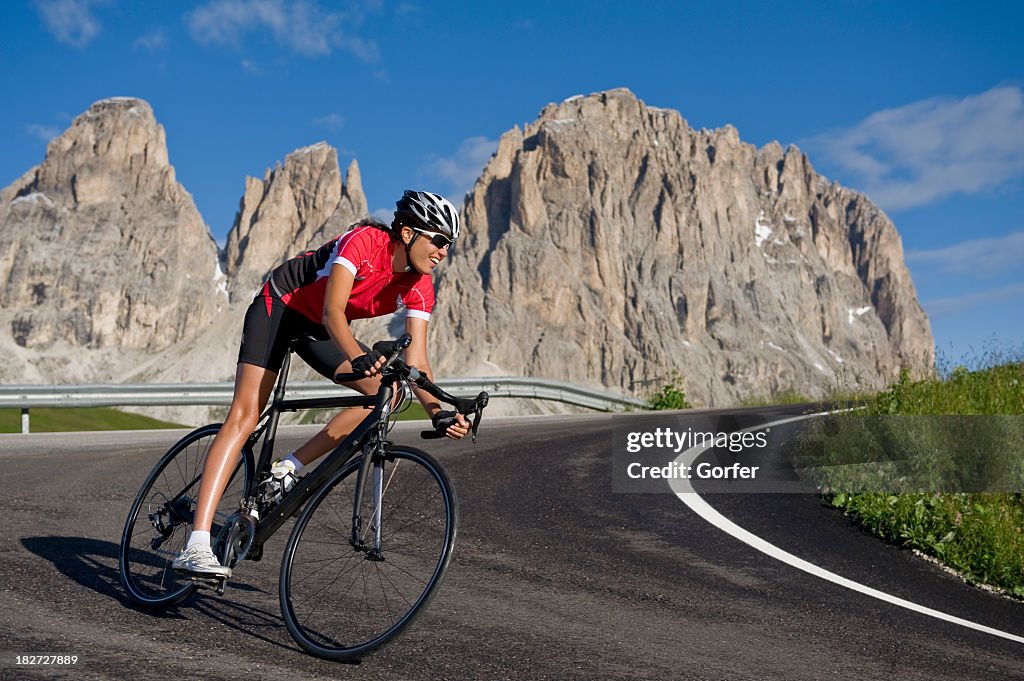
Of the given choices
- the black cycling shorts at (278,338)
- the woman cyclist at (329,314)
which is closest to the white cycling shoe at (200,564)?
the woman cyclist at (329,314)

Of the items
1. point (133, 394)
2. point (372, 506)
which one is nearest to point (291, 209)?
point (133, 394)

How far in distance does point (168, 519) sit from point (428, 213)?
87.8 inches

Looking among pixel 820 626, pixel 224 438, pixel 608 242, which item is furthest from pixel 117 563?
pixel 608 242

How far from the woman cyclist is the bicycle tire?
212 millimetres

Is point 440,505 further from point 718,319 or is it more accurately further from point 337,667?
point 718,319

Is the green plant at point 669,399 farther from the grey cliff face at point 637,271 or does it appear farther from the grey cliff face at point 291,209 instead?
the grey cliff face at point 291,209

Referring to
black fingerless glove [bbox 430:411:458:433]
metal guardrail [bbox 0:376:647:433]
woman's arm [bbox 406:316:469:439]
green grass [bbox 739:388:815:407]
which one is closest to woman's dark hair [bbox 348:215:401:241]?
woman's arm [bbox 406:316:469:439]

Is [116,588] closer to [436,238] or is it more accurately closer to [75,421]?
[436,238]

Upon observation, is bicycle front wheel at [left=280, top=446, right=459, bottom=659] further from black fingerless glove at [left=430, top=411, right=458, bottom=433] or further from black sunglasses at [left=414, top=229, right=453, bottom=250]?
black sunglasses at [left=414, top=229, right=453, bottom=250]

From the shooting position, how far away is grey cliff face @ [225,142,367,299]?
149375mm

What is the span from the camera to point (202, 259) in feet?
466

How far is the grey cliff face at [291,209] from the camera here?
14938cm

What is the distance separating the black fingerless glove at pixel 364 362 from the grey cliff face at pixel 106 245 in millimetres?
136422

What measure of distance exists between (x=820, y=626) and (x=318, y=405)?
110 inches
